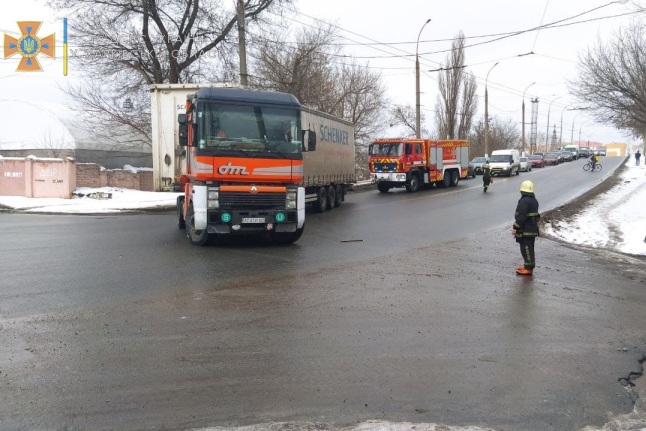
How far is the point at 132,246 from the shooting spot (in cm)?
1273

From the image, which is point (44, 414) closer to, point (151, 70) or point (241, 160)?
point (241, 160)

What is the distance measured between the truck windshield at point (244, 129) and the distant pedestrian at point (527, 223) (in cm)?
456

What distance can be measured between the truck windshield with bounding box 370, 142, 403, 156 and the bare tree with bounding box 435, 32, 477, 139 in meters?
21.6

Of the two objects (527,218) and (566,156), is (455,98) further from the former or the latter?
(527,218)

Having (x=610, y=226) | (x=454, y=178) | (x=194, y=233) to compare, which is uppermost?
(x=454, y=178)

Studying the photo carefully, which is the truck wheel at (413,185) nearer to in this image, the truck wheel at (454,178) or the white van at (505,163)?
the truck wheel at (454,178)

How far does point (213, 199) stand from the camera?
11.9 metres

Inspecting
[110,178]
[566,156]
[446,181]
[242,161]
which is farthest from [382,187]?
[566,156]

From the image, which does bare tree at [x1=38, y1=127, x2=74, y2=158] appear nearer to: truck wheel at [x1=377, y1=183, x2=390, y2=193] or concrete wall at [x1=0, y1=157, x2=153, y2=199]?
concrete wall at [x1=0, y1=157, x2=153, y2=199]

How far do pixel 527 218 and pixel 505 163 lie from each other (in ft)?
117

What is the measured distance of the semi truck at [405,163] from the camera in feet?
97.6

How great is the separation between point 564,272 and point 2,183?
23710 mm

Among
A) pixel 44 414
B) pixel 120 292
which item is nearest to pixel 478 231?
pixel 120 292

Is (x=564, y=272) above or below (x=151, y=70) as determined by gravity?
below
